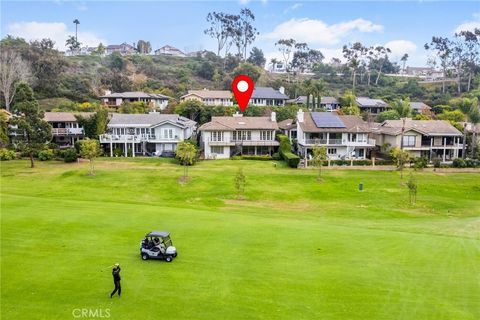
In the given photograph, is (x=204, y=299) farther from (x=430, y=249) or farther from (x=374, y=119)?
(x=374, y=119)

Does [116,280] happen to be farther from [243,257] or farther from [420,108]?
[420,108]

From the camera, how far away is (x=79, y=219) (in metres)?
30.3

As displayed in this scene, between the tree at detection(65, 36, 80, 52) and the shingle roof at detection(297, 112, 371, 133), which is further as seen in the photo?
the tree at detection(65, 36, 80, 52)

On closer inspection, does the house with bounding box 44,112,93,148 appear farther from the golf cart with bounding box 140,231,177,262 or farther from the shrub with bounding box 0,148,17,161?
the golf cart with bounding box 140,231,177,262

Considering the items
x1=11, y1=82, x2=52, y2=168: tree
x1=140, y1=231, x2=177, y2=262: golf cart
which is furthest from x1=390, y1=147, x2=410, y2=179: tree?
x1=11, y1=82, x2=52, y2=168: tree

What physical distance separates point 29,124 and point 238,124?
99.6 ft

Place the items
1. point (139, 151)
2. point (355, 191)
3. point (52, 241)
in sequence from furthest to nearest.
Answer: point (139, 151) → point (355, 191) → point (52, 241)

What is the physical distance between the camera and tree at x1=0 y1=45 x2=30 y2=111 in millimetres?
82500

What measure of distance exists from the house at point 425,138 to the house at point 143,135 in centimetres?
3363

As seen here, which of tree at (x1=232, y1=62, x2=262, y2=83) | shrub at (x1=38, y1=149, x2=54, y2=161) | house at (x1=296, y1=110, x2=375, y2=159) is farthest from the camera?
tree at (x1=232, y1=62, x2=262, y2=83)

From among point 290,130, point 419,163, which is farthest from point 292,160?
point 419,163

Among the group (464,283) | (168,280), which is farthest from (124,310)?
(464,283)

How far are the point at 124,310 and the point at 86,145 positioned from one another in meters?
40.2

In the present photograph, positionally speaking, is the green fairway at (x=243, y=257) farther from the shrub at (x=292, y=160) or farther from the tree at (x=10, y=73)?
the tree at (x=10, y=73)
